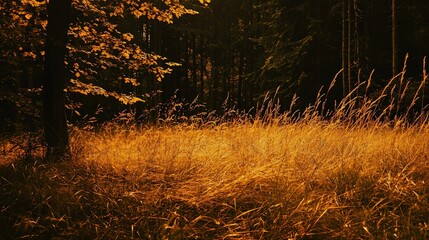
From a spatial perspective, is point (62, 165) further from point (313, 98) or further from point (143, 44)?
point (143, 44)

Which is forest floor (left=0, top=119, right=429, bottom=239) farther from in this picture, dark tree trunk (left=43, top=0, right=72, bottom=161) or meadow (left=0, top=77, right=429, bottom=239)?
dark tree trunk (left=43, top=0, right=72, bottom=161)

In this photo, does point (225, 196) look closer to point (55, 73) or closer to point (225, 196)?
point (225, 196)

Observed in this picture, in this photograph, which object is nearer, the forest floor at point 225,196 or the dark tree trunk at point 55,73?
the forest floor at point 225,196

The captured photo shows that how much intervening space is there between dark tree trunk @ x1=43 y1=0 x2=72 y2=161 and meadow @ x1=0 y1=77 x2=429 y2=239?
58 cm

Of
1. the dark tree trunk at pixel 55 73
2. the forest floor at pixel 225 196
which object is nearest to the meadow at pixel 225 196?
the forest floor at pixel 225 196

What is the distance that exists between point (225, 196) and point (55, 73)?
319 cm

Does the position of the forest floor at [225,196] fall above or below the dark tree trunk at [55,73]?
below

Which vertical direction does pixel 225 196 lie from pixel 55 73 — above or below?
below

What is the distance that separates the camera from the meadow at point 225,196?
257 centimetres

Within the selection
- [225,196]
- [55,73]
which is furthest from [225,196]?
[55,73]

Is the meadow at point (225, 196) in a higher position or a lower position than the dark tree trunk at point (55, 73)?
lower

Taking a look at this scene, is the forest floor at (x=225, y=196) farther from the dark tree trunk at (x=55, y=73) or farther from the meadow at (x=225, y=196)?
the dark tree trunk at (x=55, y=73)

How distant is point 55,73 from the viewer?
484 cm

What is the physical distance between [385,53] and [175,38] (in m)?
17.0
